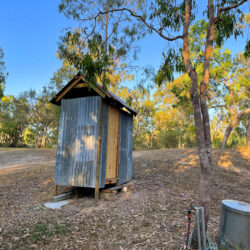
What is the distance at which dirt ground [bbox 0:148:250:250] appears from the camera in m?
4.39

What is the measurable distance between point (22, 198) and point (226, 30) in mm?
8715

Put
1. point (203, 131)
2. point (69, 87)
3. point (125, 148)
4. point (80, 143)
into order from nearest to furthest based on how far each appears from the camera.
→ 1. point (203, 131)
2. point (80, 143)
3. point (69, 87)
4. point (125, 148)

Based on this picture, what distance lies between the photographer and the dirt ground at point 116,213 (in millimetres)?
4391

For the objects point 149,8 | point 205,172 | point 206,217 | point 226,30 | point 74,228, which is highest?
A: point 149,8

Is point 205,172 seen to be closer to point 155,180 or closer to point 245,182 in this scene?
point 155,180

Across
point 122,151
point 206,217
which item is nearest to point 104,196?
point 122,151

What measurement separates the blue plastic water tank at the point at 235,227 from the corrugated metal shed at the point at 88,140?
4264mm

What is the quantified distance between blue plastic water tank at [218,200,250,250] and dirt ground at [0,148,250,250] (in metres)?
0.74

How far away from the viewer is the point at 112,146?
7.98 metres

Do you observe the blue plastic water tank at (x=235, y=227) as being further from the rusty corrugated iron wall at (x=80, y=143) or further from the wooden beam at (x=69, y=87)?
the wooden beam at (x=69, y=87)

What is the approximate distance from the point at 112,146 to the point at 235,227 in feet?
16.9

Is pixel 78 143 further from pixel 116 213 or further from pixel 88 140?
pixel 116 213

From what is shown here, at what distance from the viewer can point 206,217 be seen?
13.0 feet

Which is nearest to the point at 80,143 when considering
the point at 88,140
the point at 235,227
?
the point at 88,140
